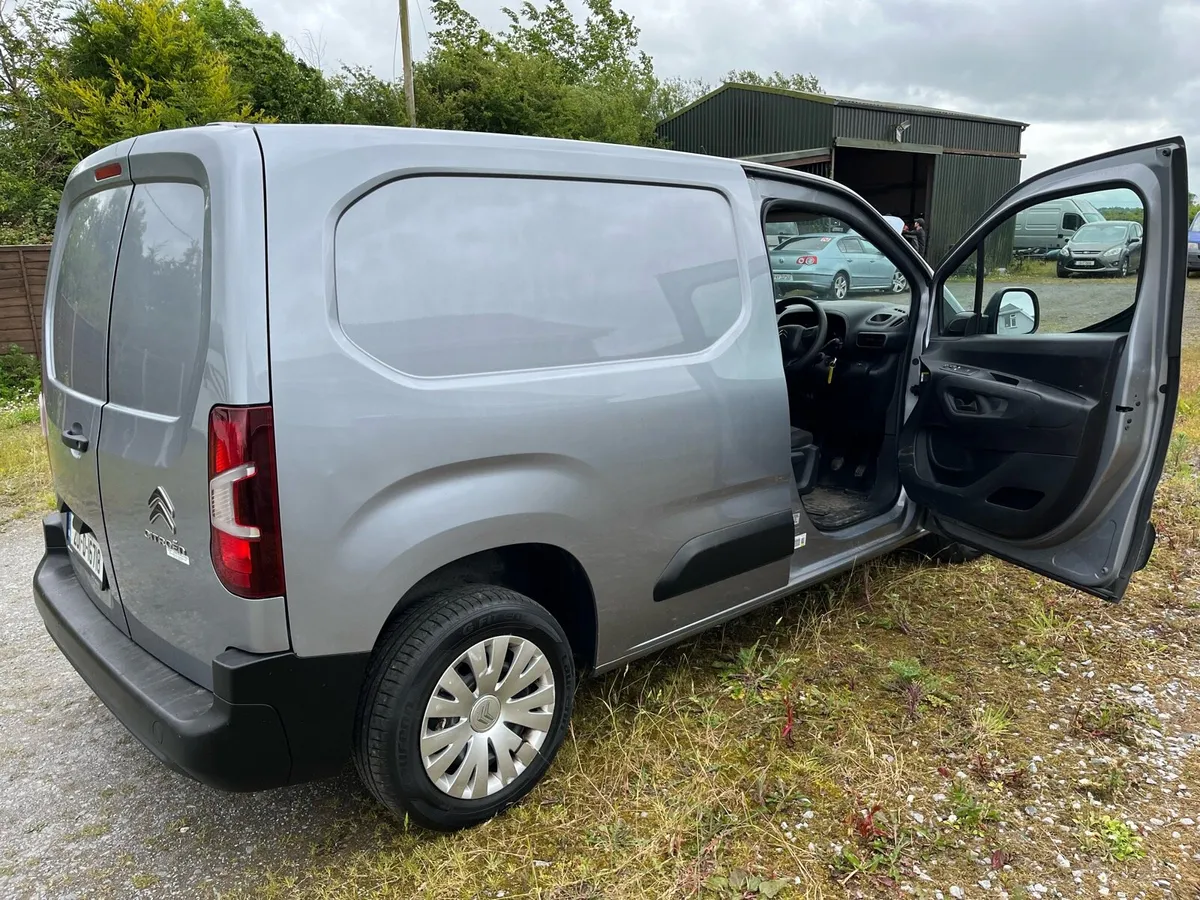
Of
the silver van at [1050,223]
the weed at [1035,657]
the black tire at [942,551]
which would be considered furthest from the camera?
the black tire at [942,551]

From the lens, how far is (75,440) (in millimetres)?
2258

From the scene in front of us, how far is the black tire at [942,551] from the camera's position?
12.9 feet

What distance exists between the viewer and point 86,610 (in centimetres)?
240

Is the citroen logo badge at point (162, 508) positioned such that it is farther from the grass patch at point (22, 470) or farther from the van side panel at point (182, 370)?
the grass patch at point (22, 470)

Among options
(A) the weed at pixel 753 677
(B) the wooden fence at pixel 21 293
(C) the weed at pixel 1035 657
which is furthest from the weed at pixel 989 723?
(B) the wooden fence at pixel 21 293

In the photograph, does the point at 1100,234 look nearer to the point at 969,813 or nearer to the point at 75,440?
the point at 969,813

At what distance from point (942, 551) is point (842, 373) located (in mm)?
1011

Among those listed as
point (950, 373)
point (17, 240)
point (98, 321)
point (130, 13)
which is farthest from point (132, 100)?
point (950, 373)

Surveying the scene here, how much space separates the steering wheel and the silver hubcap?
2.17 meters

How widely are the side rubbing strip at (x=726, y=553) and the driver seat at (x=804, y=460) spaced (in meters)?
0.85

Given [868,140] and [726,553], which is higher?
[868,140]

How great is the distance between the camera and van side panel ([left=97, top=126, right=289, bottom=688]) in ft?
5.70

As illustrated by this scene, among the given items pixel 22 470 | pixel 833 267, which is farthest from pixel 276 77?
pixel 833 267

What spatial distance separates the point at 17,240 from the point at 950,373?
42.2 ft
